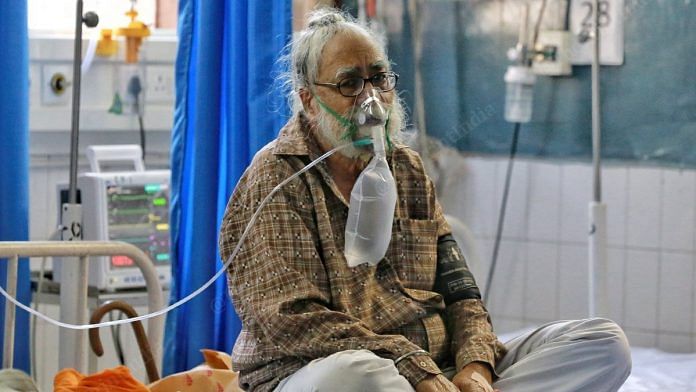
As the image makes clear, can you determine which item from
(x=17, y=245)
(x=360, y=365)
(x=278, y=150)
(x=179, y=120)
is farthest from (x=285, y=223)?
(x=179, y=120)

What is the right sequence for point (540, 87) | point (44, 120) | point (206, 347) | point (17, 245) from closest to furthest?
point (17, 245), point (206, 347), point (44, 120), point (540, 87)

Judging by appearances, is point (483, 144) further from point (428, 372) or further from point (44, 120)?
point (428, 372)

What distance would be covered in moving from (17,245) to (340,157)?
0.72 m

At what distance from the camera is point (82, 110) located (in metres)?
3.53

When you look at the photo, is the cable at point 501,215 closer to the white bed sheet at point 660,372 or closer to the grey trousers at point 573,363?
the white bed sheet at point 660,372

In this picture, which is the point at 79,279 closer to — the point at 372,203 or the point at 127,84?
the point at 372,203

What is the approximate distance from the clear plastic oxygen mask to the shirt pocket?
0.11 m

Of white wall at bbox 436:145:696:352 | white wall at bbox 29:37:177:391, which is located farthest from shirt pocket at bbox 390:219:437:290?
white wall at bbox 29:37:177:391

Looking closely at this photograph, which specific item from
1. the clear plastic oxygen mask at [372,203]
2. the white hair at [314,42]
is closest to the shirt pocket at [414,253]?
the clear plastic oxygen mask at [372,203]

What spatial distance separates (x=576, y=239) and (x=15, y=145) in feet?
6.09

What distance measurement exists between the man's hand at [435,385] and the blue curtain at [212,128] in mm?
923

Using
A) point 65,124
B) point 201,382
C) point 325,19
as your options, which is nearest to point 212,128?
point 325,19

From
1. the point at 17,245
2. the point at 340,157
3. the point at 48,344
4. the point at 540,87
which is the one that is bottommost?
the point at 48,344

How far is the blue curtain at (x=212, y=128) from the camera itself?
2.78 meters
